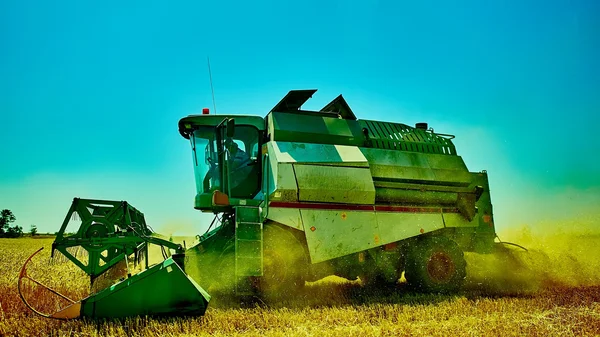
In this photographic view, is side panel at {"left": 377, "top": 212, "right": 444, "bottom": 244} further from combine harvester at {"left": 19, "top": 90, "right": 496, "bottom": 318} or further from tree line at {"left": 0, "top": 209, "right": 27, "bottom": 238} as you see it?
tree line at {"left": 0, "top": 209, "right": 27, "bottom": 238}

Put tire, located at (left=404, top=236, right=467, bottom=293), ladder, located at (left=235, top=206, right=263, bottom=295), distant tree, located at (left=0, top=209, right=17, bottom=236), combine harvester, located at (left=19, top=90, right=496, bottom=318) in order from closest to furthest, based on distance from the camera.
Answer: ladder, located at (left=235, top=206, right=263, bottom=295), combine harvester, located at (left=19, top=90, right=496, bottom=318), tire, located at (left=404, top=236, right=467, bottom=293), distant tree, located at (left=0, top=209, right=17, bottom=236)

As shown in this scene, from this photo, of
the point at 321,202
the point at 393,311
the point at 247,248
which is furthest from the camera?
the point at 321,202

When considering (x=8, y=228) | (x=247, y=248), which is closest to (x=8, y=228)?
(x=8, y=228)

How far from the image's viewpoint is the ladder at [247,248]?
6312 millimetres

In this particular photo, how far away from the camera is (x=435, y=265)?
796cm

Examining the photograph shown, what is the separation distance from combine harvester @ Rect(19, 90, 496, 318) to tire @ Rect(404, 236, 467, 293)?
0.06 ft

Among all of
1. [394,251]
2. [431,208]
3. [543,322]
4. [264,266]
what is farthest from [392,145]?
[543,322]

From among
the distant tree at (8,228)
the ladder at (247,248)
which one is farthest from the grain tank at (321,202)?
the distant tree at (8,228)

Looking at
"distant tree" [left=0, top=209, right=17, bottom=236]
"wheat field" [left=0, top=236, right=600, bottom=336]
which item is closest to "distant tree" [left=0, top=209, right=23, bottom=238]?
"distant tree" [left=0, top=209, right=17, bottom=236]

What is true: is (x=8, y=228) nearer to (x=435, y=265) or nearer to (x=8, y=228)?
(x=8, y=228)

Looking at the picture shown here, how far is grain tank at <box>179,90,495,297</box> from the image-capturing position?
21.8ft

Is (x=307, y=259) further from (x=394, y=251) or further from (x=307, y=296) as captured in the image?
(x=394, y=251)

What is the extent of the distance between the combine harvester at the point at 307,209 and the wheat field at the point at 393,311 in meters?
0.51

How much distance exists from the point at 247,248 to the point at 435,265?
3.54m
